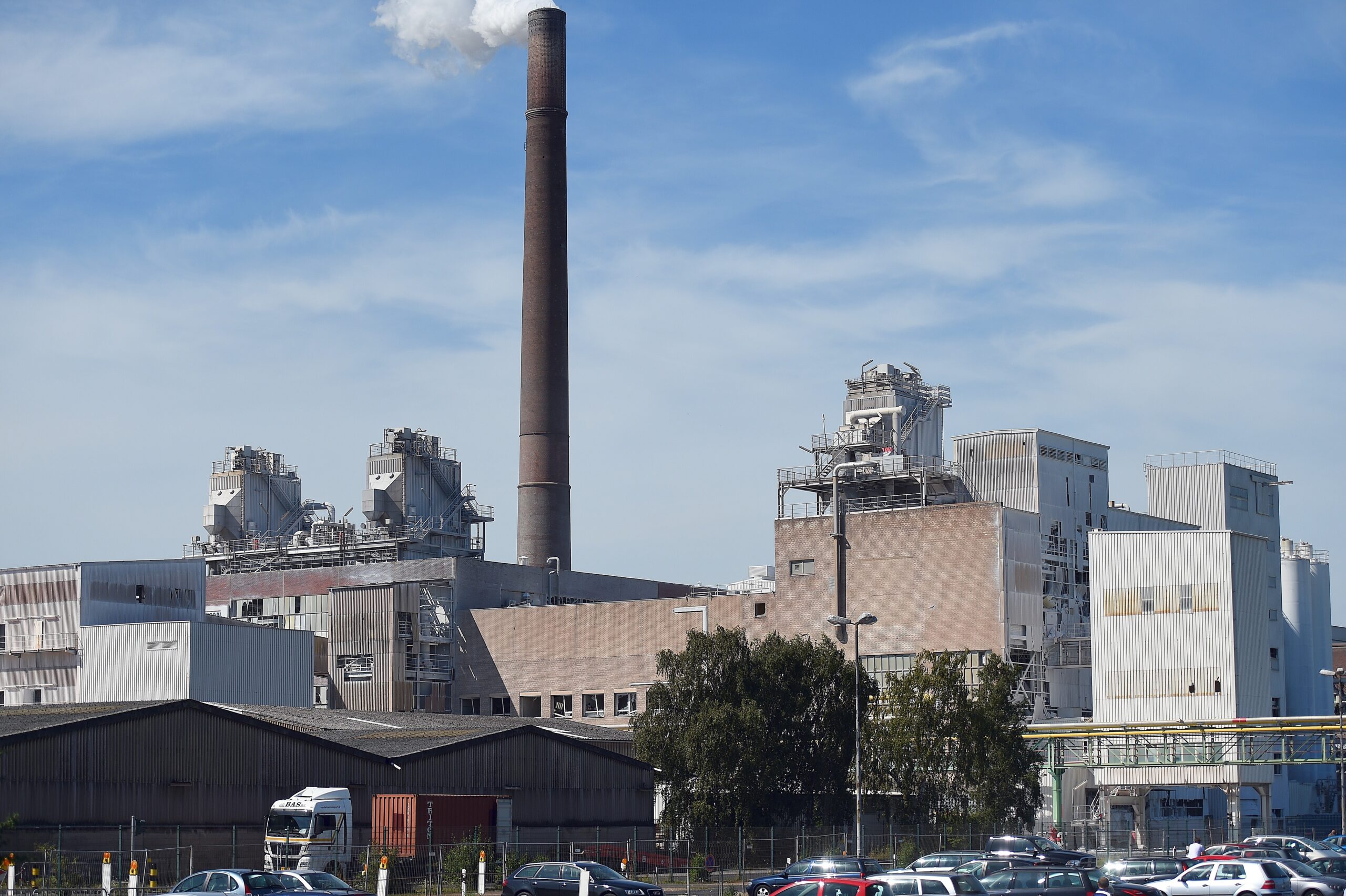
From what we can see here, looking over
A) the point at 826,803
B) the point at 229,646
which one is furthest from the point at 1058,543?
the point at 229,646

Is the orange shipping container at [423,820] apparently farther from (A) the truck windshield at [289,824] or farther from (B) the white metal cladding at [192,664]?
(B) the white metal cladding at [192,664]

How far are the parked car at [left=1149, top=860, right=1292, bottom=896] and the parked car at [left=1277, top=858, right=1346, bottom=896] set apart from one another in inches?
11.9

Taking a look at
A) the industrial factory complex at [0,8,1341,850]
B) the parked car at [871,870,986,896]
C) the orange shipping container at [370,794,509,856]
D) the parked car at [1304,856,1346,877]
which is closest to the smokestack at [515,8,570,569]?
the industrial factory complex at [0,8,1341,850]

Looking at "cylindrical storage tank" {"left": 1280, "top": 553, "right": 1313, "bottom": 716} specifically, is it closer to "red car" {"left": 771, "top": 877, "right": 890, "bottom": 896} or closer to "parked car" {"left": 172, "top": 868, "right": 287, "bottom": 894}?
"red car" {"left": 771, "top": 877, "right": 890, "bottom": 896}

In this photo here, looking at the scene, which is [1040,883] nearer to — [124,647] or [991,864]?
[991,864]

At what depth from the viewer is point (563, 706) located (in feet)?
312

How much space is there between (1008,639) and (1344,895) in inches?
1695

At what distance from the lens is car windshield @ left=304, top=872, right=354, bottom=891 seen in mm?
33500

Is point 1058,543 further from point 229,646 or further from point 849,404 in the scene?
point 229,646

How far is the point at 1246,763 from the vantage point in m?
65.8

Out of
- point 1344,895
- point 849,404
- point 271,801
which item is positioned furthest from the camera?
point 849,404

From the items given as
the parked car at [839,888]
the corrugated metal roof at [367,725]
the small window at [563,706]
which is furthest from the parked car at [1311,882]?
the small window at [563,706]

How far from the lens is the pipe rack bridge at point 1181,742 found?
66625mm

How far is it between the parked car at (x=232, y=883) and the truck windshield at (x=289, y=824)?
49.9 ft
